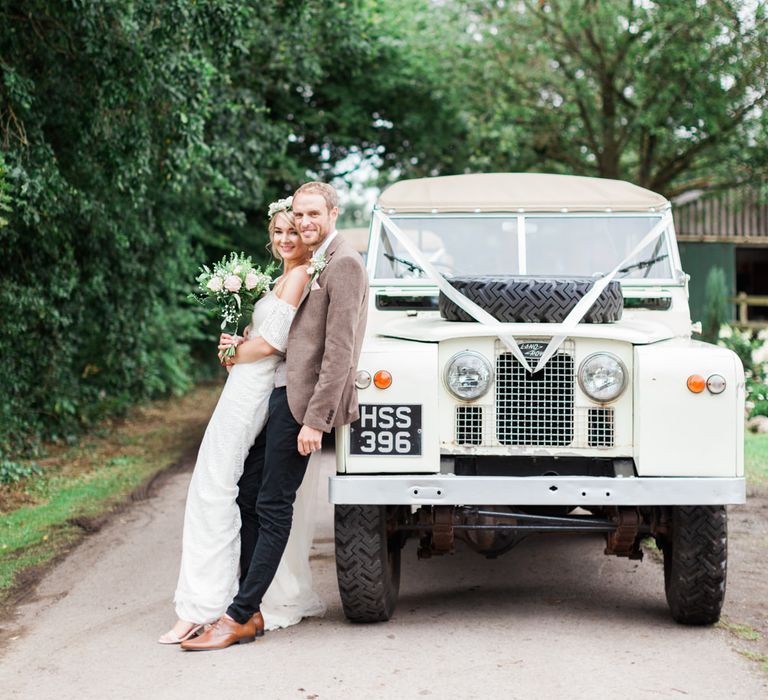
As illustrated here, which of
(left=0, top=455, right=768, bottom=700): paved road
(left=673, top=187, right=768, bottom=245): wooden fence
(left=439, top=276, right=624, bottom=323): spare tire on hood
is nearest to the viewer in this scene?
(left=0, top=455, right=768, bottom=700): paved road

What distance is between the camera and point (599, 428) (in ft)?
17.1

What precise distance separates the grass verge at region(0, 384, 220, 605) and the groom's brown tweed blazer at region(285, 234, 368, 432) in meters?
2.52

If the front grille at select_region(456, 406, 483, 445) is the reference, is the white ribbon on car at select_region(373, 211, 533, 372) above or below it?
above

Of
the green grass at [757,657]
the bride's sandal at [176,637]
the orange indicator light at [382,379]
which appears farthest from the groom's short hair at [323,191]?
the green grass at [757,657]

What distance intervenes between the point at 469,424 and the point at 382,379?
50cm

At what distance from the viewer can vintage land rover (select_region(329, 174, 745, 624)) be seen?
16.5 feet

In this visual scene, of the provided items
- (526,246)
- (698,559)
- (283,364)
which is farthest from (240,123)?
(698,559)

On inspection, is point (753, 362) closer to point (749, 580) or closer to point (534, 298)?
point (749, 580)

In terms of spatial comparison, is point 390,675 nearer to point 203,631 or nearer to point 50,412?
point 203,631

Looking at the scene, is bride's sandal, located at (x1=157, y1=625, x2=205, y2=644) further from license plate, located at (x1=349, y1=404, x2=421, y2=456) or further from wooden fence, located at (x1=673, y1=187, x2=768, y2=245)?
wooden fence, located at (x1=673, y1=187, x2=768, y2=245)

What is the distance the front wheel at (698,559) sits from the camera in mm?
5137

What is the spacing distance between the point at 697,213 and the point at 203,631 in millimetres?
24282

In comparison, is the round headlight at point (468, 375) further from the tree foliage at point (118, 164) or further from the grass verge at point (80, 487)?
the tree foliage at point (118, 164)

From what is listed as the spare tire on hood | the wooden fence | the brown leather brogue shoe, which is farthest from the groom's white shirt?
the wooden fence
